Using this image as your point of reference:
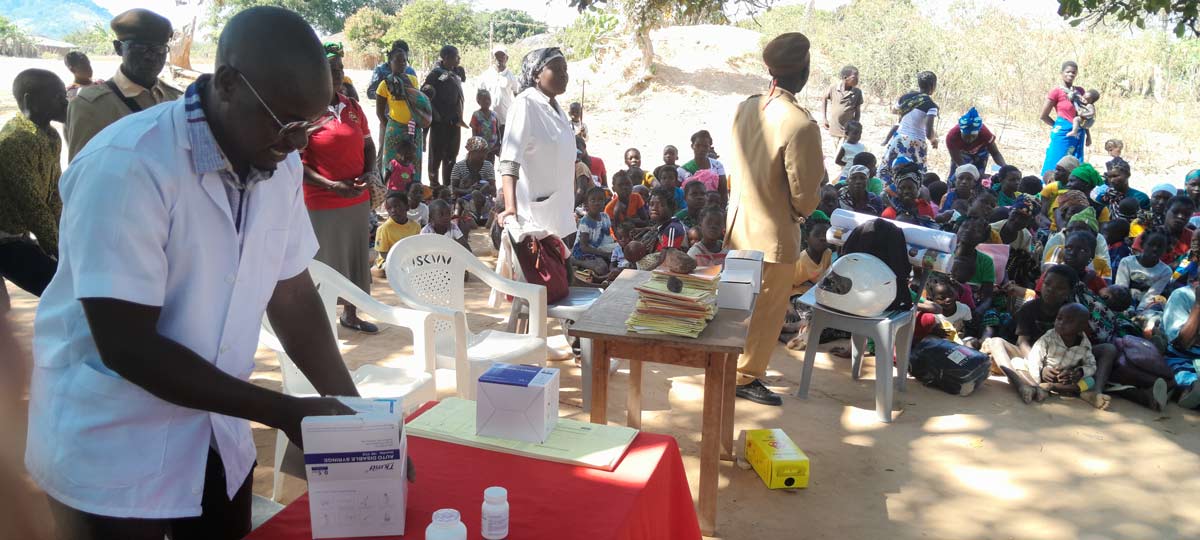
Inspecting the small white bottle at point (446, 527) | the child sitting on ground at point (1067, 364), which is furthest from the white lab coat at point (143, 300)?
the child sitting on ground at point (1067, 364)

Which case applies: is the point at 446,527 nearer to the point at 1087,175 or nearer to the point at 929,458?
the point at 929,458

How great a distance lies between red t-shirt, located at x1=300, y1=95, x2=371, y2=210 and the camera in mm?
4227

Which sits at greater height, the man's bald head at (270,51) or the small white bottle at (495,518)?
the man's bald head at (270,51)

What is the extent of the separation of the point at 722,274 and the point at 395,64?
19.2 ft

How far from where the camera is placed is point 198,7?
73.7 ft

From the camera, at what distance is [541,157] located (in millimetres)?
4512

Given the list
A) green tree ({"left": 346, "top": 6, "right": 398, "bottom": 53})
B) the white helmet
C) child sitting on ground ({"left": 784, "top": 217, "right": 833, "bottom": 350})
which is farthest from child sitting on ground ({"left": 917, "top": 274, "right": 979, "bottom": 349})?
green tree ({"left": 346, "top": 6, "right": 398, "bottom": 53})

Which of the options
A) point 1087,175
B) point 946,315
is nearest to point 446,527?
point 946,315

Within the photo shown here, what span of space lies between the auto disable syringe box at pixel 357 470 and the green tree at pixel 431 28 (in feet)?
81.6

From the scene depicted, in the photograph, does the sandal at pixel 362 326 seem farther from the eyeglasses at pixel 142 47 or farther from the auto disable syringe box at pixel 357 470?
the auto disable syringe box at pixel 357 470

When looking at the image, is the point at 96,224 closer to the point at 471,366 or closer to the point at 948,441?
the point at 471,366

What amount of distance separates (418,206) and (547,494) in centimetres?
600

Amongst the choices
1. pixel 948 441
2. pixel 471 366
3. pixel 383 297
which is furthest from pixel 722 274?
pixel 383 297

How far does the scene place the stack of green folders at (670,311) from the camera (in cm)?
300
